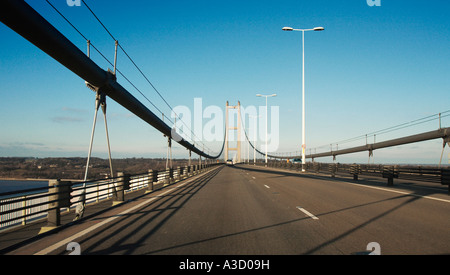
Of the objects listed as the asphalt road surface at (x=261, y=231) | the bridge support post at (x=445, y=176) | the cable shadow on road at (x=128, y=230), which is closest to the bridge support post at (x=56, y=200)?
the asphalt road surface at (x=261, y=231)

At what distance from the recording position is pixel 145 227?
7.66 metres

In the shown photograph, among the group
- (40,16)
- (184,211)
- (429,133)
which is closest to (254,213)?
(184,211)

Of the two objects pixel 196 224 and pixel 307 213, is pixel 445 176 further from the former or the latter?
pixel 196 224

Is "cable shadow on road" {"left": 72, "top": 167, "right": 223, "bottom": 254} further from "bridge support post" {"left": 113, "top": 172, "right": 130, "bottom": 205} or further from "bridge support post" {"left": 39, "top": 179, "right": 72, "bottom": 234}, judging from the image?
"bridge support post" {"left": 113, "top": 172, "right": 130, "bottom": 205}

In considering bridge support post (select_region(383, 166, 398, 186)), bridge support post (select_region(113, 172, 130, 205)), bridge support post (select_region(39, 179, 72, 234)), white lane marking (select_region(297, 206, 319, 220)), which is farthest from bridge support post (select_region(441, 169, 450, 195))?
bridge support post (select_region(39, 179, 72, 234))

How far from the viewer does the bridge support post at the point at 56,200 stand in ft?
26.2

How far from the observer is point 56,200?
26.4 ft

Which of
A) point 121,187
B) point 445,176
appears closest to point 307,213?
point 121,187

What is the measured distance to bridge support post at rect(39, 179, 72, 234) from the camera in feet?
26.2

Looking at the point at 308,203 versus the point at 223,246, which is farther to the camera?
the point at 308,203

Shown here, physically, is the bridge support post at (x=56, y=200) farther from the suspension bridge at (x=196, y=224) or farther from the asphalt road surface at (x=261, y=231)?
the asphalt road surface at (x=261, y=231)

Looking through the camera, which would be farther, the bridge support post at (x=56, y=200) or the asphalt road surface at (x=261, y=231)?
the bridge support post at (x=56, y=200)

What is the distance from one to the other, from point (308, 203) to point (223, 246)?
6.85m
